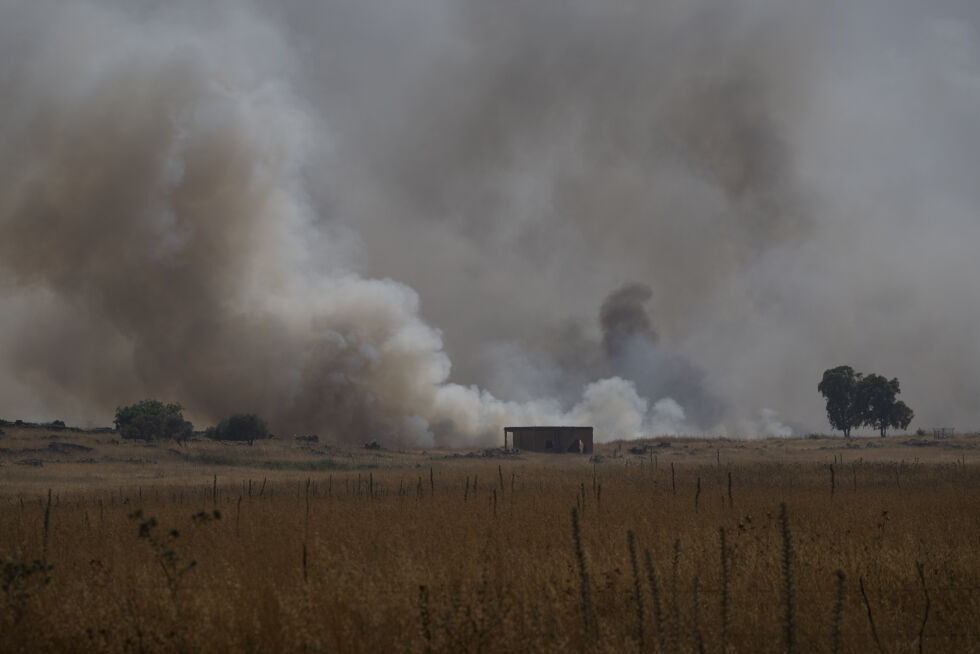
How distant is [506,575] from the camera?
1290cm

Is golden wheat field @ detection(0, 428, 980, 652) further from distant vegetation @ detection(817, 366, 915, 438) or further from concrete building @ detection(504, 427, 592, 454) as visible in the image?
distant vegetation @ detection(817, 366, 915, 438)

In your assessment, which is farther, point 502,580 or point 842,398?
point 842,398

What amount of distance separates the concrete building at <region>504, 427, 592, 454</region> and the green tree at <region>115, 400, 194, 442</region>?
95.1 ft

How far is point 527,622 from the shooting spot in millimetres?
9789

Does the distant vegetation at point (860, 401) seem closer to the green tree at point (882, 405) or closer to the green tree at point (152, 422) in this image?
the green tree at point (882, 405)

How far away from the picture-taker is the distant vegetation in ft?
330

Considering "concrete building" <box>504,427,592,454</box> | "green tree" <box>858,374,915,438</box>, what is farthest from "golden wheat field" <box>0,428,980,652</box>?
"green tree" <box>858,374,915,438</box>

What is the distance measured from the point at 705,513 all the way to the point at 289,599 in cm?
1329

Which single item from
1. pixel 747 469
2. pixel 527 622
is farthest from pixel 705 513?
pixel 747 469

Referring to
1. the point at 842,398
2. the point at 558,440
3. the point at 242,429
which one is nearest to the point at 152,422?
the point at 242,429

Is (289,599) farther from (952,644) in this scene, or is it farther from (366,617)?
(952,644)

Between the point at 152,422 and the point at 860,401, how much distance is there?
7959 cm

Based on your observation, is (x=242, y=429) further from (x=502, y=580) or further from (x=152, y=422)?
(x=502, y=580)

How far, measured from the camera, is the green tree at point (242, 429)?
70.9 m
